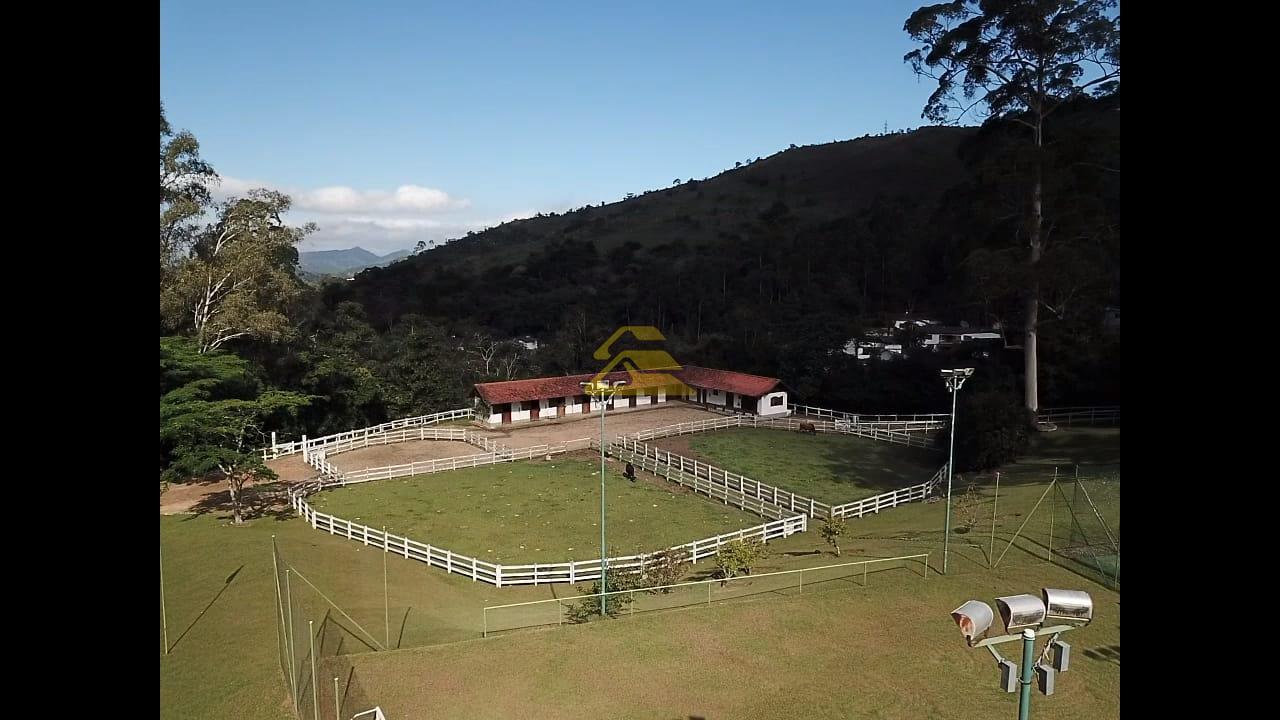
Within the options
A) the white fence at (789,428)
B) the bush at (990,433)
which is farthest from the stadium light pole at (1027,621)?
the white fence at (789,428)

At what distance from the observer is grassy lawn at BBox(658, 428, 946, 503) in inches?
916

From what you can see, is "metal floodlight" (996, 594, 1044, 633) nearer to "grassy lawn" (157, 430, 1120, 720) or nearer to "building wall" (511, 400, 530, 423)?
"grassy lawn" (157, 430, 1120, 720)

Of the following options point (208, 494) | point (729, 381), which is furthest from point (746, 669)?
point (729, 381)

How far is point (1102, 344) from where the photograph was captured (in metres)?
28.4

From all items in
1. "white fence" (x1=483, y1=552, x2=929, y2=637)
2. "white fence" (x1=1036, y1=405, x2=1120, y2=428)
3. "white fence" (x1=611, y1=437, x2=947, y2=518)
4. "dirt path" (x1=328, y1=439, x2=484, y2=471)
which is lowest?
"white fence" (x1=483, y1=552, x2=929, y2=637)

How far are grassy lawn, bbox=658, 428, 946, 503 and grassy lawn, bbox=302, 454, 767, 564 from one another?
11.1 feet

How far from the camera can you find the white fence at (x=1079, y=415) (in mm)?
29688

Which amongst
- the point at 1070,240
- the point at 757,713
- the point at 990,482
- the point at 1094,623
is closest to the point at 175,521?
the point at 757,713

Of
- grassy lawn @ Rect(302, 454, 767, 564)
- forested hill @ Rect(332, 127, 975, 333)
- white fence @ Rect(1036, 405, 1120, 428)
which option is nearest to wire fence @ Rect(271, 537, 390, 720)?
grassy lawn @ Rect(302, 454, 767, 564)

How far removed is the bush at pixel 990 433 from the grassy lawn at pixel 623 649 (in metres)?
9.07

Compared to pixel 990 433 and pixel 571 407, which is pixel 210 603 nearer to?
pixel 990 433

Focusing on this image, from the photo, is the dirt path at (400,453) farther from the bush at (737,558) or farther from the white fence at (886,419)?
the white fence at (886,419)

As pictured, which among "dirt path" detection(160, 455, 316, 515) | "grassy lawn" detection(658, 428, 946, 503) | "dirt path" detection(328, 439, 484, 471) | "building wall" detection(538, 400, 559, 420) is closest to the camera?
"dirt path" detection(160, 455, 316, 515)
